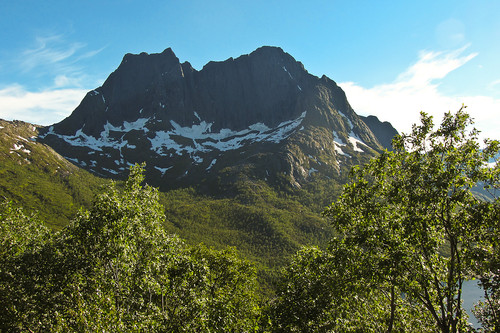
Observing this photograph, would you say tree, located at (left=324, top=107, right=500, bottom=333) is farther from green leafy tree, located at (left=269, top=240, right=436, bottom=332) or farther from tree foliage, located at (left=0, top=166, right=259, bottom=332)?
tree foliage, located at (left=0, top=166, right=259, bottom=332)

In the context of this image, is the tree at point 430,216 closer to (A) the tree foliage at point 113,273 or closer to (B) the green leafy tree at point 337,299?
(B) the green leafy tree at point 337,299

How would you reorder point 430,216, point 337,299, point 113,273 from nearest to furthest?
point 430,216, point 113,273, point 337,299

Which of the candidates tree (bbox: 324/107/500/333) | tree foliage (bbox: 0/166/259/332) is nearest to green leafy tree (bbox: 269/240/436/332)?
tree (bbox: 324/107/500/333)

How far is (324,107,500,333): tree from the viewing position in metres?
13.1

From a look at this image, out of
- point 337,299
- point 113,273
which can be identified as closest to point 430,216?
point 337,299

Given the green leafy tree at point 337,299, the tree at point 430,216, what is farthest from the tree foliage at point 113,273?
the tree at point 430,216

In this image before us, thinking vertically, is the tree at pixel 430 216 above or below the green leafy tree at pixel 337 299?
above

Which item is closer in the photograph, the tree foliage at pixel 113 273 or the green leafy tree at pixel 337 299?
the tree foliage at pixel 113 273

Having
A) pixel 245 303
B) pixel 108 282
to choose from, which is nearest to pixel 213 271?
pixel 245 303

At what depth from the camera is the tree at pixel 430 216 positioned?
1313 centimetres

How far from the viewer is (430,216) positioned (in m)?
14.2

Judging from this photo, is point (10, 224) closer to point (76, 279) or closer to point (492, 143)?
point (76, 279)

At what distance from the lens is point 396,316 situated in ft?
61.9

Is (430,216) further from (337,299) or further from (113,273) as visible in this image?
(113,273)
